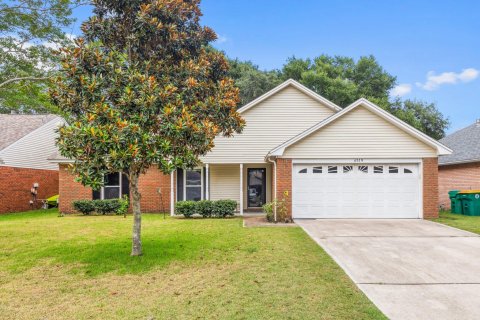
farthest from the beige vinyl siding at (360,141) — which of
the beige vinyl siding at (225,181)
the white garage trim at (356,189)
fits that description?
the beige vinyl siding at (225,181)

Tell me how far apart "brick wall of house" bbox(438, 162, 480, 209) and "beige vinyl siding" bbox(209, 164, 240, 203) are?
12.2 metres

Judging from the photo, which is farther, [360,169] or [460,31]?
[460,31]

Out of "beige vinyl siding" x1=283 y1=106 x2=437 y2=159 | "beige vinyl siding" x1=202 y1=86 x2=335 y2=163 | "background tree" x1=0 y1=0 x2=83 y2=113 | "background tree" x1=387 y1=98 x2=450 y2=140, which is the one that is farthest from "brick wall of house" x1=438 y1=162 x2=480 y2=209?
"background tree" x1=0 y1=0 x2=83 y2=113

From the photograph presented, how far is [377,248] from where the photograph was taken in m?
7.98

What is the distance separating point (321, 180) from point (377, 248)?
18.0 ft

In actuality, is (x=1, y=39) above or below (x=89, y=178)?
above

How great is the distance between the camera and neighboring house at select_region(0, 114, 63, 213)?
1809 centimetres

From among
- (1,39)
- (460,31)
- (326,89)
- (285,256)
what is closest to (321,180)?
(285,256)

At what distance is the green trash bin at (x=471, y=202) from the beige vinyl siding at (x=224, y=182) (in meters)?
11.0

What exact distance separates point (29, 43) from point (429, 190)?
1718 centimetres

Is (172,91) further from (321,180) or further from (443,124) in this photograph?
(443,124)

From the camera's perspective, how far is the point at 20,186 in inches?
742

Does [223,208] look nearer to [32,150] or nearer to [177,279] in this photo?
[177,279]

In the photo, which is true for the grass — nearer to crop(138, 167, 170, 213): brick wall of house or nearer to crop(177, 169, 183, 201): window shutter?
crop(138, 167, 170, 213): brick wall of house
